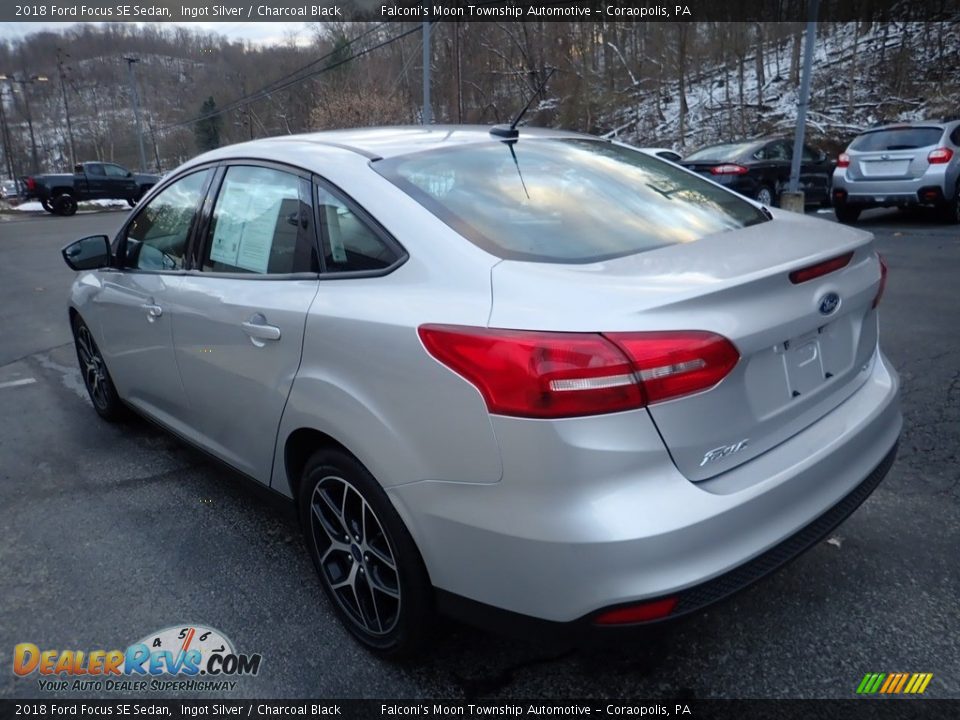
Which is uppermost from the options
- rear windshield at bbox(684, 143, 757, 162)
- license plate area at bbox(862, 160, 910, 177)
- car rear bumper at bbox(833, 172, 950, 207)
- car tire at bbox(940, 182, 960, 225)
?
rear windshield at bbox(684, 143, 757, 162)

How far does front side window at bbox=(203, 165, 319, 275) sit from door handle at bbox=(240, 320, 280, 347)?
0.70 feet

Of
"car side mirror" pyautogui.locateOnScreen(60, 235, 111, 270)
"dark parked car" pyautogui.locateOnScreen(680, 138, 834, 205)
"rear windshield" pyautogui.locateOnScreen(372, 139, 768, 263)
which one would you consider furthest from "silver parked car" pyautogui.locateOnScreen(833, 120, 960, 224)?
"car side mirror" pyautogui.locateOnScreen(60, 235, 111, 270)

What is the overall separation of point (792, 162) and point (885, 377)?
13549 millimetres

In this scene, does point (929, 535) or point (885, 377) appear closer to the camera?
point (885, 377)

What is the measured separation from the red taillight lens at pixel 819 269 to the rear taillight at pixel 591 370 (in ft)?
1.31

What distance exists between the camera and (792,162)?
14.4 metres

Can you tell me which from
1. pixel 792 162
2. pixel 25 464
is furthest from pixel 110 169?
pixel 25 464

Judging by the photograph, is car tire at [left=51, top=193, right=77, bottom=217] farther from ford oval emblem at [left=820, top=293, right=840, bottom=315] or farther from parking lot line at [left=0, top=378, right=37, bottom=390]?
ford oval emblem at [left=820, top=293, right=840, bottom=315]

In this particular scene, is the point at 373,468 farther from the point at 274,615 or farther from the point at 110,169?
the point at 110,169

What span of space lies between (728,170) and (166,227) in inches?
463

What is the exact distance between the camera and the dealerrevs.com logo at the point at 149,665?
2.27 meters

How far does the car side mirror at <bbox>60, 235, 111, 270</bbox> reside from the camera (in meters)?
3.77

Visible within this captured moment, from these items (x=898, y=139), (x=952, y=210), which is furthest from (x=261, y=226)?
(x=952, y=210)

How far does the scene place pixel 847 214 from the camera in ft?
39.4
